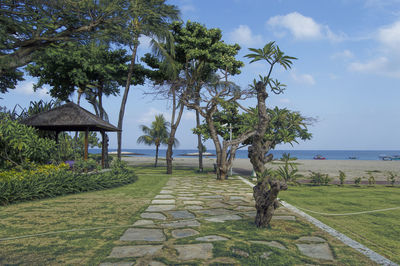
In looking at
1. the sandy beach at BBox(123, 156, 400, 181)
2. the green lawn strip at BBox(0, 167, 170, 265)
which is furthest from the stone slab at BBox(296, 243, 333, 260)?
the sandy beach at BBox(123, 156, 400, 181)

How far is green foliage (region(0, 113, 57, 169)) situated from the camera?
8.47 meters

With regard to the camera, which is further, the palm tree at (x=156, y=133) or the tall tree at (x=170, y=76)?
the palm tree at (x=156, y=133)

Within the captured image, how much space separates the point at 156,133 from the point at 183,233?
21.4 metres

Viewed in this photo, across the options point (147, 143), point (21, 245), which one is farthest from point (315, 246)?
point (147, 143)

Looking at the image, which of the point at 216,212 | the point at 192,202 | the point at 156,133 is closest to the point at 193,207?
the point at 192,202

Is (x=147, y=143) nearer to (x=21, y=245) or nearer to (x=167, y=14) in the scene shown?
(x=167, y=14)

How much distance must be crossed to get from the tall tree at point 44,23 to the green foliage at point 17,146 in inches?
132

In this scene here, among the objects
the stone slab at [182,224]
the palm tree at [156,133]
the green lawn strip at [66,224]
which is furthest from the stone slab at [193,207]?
the palm tree at [156,133]

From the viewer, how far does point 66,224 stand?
15.0 feet

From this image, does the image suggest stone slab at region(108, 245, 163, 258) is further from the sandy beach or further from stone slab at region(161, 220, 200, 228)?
the sandy beach

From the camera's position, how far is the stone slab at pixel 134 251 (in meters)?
3.11

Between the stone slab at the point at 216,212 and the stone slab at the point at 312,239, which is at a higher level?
the stone slab at the point at 312,239

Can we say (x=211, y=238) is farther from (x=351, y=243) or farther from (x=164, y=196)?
(x=164, y=196)

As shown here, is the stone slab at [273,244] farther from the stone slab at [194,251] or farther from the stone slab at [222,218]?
the stone slab at [222,218]
